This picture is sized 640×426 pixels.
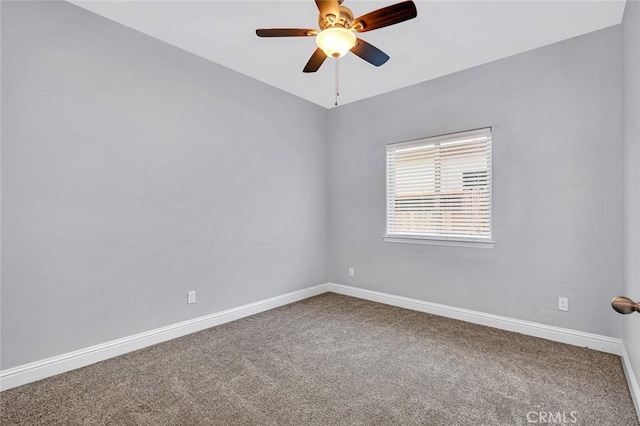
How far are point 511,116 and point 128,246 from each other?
12.1ft

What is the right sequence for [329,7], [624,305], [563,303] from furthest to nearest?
[563,303] < [329,7] < [624,305]

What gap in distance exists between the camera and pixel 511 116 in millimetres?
2986

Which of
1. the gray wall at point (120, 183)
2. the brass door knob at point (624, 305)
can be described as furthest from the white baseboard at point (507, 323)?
the brass door knob at point (624, 305)

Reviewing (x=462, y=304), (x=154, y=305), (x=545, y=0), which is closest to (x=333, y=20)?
(x=545, y=0)

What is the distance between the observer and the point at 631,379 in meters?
2.01

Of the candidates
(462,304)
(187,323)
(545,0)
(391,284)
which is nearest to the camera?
(545,0)

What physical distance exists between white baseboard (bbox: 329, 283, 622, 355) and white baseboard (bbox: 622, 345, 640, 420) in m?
0.16

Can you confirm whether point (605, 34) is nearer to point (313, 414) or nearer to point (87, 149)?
point (313, 414)

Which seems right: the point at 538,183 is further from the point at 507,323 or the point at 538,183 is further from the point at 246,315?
the point at 246,315

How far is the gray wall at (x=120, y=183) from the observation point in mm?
2109

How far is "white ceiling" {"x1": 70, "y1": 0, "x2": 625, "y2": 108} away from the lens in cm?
231

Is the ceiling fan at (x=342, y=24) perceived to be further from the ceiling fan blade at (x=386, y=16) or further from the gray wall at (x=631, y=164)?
the gray wall at (x=631, y=164)

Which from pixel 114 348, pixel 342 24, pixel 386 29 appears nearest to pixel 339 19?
pixel 342 24

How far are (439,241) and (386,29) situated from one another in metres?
2.19
